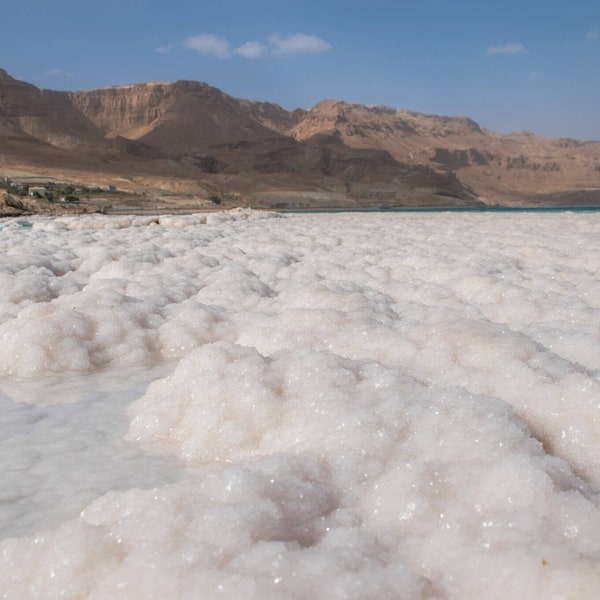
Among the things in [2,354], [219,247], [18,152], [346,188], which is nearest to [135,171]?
[18,152]

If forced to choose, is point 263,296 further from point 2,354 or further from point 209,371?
point 209,371

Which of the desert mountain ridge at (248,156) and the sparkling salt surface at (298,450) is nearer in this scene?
the sparkling salt surface at (298,450)

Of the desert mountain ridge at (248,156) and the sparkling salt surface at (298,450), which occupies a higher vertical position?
the desert mountain ridge at (248,156)

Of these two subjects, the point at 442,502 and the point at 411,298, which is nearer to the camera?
the point at 442,502

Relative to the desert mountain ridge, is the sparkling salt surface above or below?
below

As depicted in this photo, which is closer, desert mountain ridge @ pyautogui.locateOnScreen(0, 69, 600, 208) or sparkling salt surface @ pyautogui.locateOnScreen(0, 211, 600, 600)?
sparkling salt surface @ pyautogui.locateOnScreen(0, 211, 600, 600)
